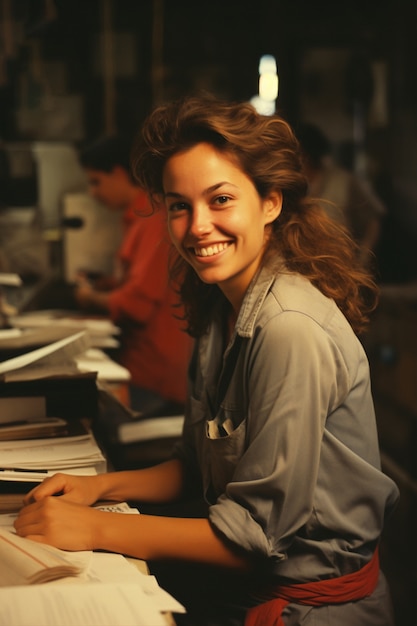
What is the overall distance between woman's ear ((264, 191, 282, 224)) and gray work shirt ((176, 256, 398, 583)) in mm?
112

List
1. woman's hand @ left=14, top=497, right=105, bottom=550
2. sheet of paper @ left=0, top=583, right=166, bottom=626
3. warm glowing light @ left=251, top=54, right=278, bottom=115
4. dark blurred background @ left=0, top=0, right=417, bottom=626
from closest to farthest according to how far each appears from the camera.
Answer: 1. sheet of paper @ left=0, top=583, right=166, bottom=626
2. woman's hand @ left=14, top=497, right=105, bottom=550
3. dark blurred background @ left=0, top=0, right=417, bottom=626
4. warm glowing light @ left=251, top=54, right=278, bottom=115

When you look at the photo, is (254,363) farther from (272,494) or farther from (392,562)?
(392,562)

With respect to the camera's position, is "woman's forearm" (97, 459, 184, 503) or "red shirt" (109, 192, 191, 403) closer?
"woman's forearm" (97, 459, 184, 503)

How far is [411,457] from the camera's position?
3.03 m

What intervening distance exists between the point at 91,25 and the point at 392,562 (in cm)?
393

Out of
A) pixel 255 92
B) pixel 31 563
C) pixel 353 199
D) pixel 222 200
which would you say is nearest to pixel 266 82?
pixel 255 92

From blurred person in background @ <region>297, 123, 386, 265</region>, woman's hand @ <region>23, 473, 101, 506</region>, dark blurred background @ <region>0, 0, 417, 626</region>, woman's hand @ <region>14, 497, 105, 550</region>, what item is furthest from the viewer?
blurred person in background @ <region>297, 123, 386, 265</region>

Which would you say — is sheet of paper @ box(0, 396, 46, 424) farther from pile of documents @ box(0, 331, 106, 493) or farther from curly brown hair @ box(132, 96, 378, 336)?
curly brown hair @ box(132, 96, 378, 336)

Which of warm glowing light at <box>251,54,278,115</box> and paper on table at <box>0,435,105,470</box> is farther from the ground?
warm glowing light at <box>251,54,278,115</box>

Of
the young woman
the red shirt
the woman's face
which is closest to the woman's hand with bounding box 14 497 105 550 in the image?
the young woman

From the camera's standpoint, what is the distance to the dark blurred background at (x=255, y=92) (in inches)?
144

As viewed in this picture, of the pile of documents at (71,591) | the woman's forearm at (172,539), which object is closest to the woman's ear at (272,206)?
the woman's forearm at (172,539)

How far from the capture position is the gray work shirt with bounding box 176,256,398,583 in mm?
1128

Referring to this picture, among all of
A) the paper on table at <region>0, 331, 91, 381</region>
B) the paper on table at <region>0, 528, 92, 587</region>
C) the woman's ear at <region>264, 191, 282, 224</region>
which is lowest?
the paper on table at <region>0, 528, 92, 587</region>
